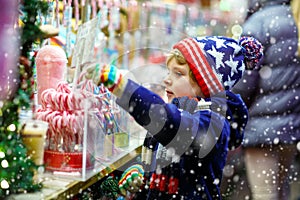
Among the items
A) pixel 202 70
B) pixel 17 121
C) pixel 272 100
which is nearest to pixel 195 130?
pixel 202 70

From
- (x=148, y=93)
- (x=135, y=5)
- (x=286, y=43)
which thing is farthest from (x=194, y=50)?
(x=135, y=5)

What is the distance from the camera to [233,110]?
155 centimetres

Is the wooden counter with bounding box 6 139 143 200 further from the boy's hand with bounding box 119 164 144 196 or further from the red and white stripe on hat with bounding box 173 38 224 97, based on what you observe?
the red and white stripe on hat with bounding box 173 38 224 97

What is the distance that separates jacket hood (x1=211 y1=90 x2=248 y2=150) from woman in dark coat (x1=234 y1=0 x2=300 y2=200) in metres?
0.82

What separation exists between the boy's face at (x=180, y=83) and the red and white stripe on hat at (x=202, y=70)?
2cm

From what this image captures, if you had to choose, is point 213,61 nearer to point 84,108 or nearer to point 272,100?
point 84,108

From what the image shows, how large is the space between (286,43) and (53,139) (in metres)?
1.17

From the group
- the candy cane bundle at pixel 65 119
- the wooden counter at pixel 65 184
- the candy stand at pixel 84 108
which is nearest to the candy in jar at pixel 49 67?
the candy stand at pixel 84 108

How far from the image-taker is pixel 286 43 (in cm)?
232

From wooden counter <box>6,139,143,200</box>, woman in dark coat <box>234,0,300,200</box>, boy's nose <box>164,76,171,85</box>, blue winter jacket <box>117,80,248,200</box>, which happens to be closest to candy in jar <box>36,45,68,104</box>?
wooden counter <box>6,139,143,200</box>

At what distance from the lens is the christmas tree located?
150 centimetres

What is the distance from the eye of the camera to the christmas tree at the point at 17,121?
150cm

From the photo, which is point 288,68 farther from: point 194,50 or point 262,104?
point 194,50

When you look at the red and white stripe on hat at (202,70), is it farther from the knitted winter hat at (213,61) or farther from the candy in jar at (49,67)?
the candy in jar at (49,67)
